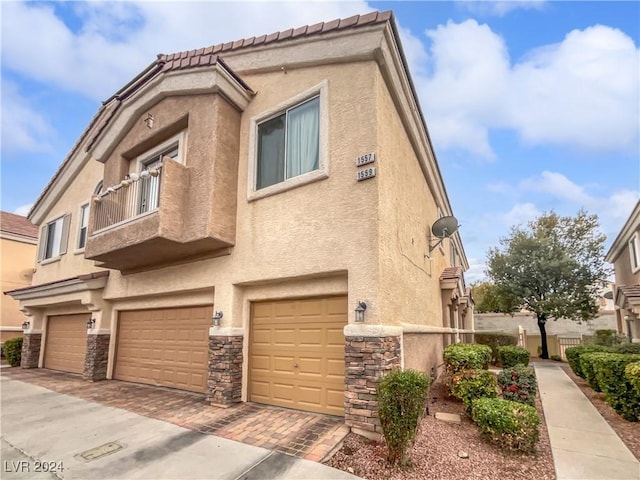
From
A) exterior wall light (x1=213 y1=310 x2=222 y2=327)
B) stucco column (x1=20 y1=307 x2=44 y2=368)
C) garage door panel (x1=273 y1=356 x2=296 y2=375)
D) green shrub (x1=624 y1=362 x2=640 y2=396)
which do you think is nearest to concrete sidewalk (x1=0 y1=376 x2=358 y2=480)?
garage door panel (x1=273 y1=356 x2=296 y2=375)

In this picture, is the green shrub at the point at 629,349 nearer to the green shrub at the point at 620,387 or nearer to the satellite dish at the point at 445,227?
the green shrub at the point at 620,387

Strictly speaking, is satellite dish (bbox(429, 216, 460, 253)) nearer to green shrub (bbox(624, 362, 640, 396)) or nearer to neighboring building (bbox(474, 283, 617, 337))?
green shrub (bbox(624, 362, 640, 396))

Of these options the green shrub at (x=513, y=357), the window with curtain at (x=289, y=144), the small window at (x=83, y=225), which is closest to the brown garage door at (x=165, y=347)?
the window with curtain at (x=289, y=144)

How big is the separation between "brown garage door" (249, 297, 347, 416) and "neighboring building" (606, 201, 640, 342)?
1233 cm

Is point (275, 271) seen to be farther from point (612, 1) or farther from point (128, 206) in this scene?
point (612, 1)

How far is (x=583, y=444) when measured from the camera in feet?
17.6

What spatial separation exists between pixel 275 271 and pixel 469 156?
16931 mm

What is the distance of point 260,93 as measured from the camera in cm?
846

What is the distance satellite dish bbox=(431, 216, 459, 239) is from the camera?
407 inches

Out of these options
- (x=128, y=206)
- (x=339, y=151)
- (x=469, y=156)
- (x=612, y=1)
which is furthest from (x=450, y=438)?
→ (x=469, y=156)

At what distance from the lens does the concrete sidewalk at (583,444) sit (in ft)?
14.4

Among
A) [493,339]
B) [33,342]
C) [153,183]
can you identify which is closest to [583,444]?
[153,183]

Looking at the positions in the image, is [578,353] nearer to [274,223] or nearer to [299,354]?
[299,354]

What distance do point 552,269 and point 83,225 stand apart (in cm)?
2294
